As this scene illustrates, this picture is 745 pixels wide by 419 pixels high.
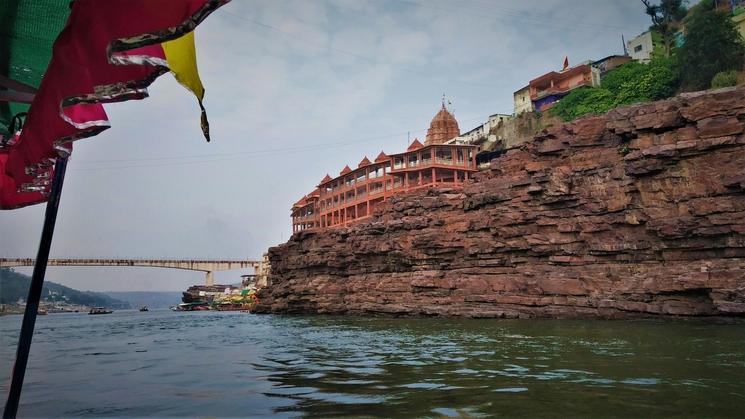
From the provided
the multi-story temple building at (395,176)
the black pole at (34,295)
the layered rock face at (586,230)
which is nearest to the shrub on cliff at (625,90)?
the multi-story temple building at (395,176)

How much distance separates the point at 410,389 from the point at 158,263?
295 ft

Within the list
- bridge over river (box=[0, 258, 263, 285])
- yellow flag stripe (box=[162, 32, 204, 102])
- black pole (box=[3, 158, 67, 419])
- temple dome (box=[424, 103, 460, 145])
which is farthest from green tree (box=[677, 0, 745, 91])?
bridge over river (box=[0, 258, 263, 285])

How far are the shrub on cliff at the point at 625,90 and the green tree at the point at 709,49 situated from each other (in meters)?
1.79

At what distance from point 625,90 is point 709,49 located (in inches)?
265

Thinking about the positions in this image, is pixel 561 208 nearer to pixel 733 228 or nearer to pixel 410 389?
pixel 733 228

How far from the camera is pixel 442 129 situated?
210ft

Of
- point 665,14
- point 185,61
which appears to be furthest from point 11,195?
point 665,14

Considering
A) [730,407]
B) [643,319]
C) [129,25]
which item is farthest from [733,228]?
[129,25]

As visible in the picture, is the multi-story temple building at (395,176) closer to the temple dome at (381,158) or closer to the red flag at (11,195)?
the temple dome at (381,158)

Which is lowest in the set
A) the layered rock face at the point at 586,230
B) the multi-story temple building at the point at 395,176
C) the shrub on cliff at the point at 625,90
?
the layered rock face at the point at 586,230

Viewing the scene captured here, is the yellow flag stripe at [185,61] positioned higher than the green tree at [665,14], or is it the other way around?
the green tree at [665,14]

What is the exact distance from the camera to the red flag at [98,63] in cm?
171

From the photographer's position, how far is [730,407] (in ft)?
15.5

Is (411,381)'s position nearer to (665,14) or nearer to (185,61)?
(185,61)
